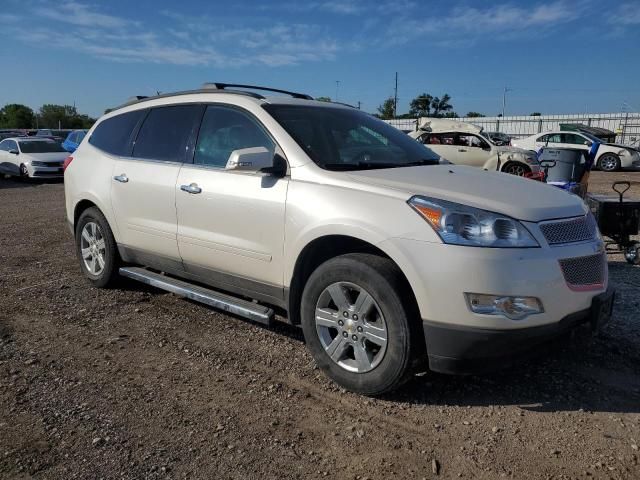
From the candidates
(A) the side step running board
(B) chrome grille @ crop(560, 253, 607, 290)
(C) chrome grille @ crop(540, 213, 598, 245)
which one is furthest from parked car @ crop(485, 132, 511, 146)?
(B) chrome grille @ crop(560, 253, 607, 290)

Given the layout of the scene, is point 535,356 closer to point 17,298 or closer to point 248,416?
point 248,416

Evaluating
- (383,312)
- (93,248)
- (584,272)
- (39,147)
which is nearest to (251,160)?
(383,312)

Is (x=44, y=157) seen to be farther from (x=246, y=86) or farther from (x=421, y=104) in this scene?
(x=421, y=104)

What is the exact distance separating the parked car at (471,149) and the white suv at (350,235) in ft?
34.1

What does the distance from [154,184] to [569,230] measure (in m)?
3.15

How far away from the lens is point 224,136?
14.1 feet

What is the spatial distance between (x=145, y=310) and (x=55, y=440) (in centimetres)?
211

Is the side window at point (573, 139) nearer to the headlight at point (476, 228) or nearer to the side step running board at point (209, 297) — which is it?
the side step running board at point (209, 297)

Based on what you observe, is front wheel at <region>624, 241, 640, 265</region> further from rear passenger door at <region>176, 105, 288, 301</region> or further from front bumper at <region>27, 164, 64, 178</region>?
front bumper at <region>27, 164, 64, 178</region>

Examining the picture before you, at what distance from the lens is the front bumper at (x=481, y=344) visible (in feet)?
9.66

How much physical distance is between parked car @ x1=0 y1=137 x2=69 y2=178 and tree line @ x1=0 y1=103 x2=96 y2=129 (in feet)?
189

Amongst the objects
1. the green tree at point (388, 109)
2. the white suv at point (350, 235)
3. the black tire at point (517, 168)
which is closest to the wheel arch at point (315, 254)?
the white suv at point (350, 235)

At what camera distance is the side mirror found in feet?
11.9

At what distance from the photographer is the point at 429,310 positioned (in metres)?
3.02
